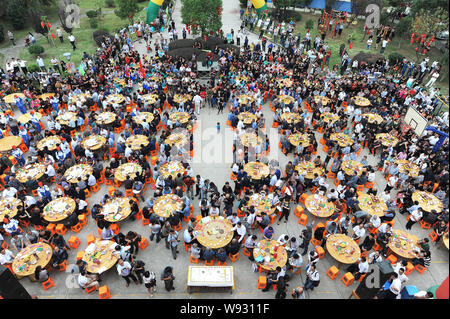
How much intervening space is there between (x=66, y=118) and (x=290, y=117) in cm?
1466

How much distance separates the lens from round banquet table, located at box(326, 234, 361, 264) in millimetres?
11375

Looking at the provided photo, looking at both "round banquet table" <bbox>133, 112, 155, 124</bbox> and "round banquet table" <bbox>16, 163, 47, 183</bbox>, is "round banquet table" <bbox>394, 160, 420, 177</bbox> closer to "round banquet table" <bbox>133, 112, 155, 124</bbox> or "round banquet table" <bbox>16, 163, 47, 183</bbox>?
"round banquet table" <bbox>133, 112, 155, 124</bbox>

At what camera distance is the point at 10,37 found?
32.9m

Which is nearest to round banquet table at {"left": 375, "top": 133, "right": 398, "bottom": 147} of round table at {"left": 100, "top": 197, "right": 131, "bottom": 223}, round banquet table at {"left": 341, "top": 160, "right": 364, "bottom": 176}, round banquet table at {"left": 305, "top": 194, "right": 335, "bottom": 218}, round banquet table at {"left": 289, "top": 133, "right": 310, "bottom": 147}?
round banquet table at {"left": 341, "top": 160, "right": 364, "bottom": 176}

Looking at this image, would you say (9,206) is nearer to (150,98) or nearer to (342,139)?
(150,98)

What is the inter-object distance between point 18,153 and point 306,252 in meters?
15.8

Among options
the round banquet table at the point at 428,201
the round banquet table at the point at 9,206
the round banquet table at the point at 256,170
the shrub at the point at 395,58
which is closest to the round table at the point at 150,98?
the round banquet table at the point at 256,170

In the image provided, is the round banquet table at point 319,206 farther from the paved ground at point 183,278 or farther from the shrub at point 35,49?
the shrub at point 35,49

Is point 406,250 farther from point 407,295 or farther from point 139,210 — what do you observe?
point 139,210

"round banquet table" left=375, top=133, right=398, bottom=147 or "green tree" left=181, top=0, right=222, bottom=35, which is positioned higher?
"green tree" left=181, top=0, right=222, bottom=35

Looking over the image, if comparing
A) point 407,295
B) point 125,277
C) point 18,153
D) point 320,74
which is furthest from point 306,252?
→ point 320,74

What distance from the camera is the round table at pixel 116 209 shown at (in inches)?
494

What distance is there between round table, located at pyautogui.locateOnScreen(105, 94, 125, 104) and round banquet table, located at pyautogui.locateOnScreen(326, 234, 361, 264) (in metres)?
16.4

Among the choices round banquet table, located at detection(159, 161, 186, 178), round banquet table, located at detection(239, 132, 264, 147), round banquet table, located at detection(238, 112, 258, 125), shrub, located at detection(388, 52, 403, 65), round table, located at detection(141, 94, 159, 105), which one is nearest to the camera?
round banquet table, located at detection(159, 161, 186, 178)
